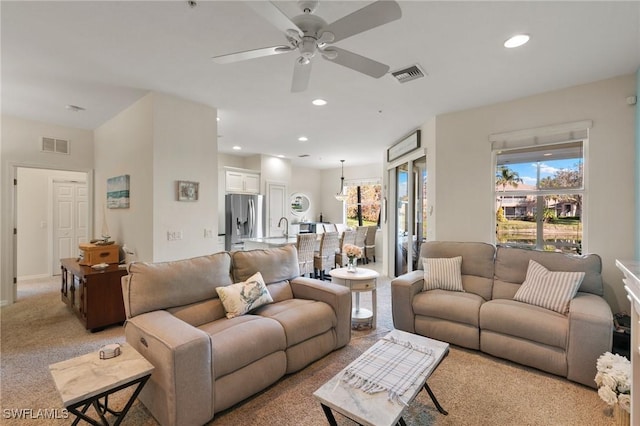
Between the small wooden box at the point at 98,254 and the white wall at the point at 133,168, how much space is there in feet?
0.62

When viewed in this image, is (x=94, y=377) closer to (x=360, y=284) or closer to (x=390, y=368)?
(x=390, y=368)

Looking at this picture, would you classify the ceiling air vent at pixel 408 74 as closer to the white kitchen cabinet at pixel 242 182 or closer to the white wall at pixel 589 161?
the white wall at pixel 589 161

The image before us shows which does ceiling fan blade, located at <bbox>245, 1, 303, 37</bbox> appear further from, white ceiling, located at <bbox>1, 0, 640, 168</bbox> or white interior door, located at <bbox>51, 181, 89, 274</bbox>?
white interior door, located at <bbox>51, 181, 89, 274</bbox>

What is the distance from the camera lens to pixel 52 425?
1.88 metres

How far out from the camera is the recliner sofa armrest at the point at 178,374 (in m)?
1.69

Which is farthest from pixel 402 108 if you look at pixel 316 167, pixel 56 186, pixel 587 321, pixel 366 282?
pixel 56 186

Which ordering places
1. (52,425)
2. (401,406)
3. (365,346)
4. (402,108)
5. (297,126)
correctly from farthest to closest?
(297,126) → (402,108) → (365,346) → (52,425) → (401,406)

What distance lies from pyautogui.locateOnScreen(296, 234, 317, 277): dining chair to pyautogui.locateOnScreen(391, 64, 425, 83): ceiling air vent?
2805mm

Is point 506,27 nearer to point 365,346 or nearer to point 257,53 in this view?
point 257,53

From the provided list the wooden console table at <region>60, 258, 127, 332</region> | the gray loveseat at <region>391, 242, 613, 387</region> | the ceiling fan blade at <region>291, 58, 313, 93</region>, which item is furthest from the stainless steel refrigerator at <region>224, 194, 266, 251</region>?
the ceiling fan blade at <region>291, 58, 313, 93</region>

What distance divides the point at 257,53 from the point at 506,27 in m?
1.78

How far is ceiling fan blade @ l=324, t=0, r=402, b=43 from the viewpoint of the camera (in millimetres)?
1481

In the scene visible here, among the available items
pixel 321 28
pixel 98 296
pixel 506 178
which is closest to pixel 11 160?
pixel 98 296

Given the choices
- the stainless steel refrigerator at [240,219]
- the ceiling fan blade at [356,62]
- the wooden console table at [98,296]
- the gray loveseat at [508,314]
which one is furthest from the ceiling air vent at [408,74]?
the stainless steel refrigerator at [240,219]
